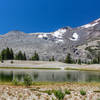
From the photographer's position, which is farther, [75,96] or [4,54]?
[4,54]

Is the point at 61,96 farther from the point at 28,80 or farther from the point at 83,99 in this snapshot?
the point at 28,80

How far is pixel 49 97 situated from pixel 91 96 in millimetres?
4349

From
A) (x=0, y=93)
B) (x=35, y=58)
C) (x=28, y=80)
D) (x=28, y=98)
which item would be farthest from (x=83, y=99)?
(x=35, y=58)

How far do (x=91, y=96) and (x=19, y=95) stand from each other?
7.17 metres

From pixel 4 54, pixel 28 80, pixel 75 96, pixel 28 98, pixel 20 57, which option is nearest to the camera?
pixel 28 98

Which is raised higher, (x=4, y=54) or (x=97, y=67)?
(x=4, y=54)

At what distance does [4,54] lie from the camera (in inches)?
5738

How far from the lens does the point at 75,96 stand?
13992 millimetres

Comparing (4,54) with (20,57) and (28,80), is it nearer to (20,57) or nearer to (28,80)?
(20,57)

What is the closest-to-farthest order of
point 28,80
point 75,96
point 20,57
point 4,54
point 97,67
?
point 75,96, point 28,80, point 97,67, point 4,54, point 20,57

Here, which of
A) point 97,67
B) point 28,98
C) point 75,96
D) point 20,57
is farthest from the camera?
point 20,57

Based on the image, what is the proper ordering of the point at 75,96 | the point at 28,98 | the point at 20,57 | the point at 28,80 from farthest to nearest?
the point at 20,57 → the point at 28,80 → the point at 75,96 → the point at 28,98

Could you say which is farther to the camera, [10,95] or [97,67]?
[97,67]

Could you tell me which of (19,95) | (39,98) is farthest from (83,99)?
(19,95)
